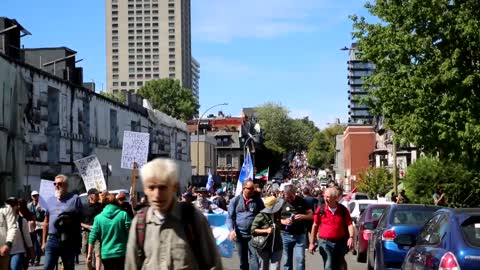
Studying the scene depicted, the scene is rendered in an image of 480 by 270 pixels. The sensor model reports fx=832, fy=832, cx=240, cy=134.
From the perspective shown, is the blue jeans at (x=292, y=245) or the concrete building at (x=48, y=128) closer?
the blue jeans at (x=292, y=245)

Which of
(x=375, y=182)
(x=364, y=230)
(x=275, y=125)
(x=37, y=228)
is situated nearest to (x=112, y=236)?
(x=37, y=228)

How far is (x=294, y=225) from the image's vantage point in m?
13.4

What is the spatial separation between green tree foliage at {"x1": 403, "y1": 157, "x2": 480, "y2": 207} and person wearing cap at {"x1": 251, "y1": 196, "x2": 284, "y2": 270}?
2191cm

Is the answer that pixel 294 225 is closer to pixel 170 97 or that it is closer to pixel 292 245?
pixel 292 245

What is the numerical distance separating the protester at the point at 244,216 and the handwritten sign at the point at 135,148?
6768 millimetres

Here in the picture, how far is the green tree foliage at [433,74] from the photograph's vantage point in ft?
91.6

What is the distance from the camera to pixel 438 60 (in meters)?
28.3

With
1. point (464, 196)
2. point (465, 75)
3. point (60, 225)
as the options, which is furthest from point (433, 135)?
point (60, 225)

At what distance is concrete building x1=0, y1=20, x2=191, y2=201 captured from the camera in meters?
33.3

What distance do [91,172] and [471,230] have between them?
1368 cm

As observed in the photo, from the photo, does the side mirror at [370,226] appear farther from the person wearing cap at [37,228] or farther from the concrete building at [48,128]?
the concrete building at [48,128]

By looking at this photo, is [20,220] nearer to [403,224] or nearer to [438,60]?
[403,224]

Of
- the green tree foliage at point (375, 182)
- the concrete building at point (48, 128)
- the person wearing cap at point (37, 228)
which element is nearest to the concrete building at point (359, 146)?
the green tree foliage at point (375, 182)

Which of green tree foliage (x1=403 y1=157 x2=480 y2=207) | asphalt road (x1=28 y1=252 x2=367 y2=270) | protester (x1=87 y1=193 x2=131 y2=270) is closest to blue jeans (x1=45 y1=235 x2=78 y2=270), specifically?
protester (x1=87 y1=193 x2=131 y2=270)
